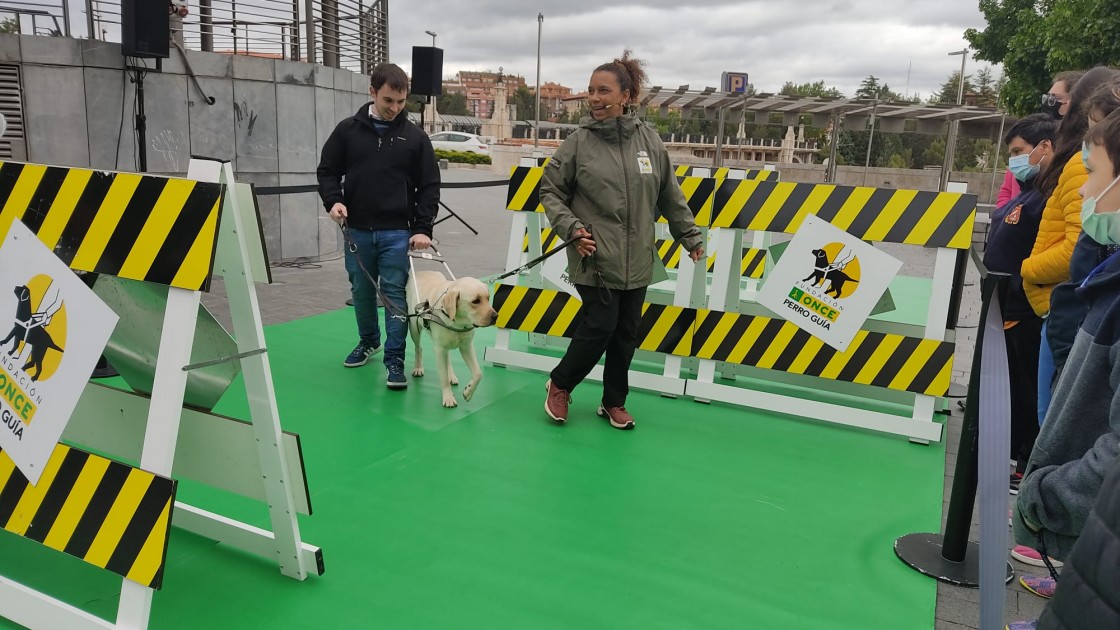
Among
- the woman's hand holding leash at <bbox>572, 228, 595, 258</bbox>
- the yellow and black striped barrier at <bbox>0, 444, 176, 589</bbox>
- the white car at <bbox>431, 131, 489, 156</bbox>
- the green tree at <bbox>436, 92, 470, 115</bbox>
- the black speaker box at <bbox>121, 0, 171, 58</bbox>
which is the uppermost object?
the green tree at <bbox>436, 92, 470, 115</bbox>

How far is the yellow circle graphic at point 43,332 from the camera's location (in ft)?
8.30

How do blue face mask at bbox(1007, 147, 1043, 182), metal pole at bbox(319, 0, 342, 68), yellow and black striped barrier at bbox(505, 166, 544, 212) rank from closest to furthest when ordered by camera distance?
blue face mask at bbox(1007, 147, 1043, 182)
yellow and black striped barrier at bbox(505, 166, 544, 212)
metal pole at bbox(319, 0, 342, 68)

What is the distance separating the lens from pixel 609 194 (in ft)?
14.7

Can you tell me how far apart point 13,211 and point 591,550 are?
254cm

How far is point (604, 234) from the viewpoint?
4539 mm

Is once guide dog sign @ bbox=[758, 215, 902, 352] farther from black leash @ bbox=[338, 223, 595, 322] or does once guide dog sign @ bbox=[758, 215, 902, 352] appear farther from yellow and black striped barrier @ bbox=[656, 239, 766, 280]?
yellow and black striped barrier @ bbox=[656, 239, 766, 280]

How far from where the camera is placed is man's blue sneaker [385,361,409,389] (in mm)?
5430

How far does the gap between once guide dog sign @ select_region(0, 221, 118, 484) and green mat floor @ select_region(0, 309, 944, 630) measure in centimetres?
69

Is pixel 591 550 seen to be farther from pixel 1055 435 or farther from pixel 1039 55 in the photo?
pixel 1039 55

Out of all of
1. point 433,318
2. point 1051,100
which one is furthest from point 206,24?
point 1051,100

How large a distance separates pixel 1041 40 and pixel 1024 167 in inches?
819

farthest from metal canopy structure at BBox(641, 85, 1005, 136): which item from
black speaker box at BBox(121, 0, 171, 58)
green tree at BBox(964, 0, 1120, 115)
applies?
black speaker box at BBox(121, 0, 171, 58)

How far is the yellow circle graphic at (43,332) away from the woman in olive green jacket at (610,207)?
254cm

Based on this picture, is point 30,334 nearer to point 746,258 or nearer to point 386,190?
point 386,190
